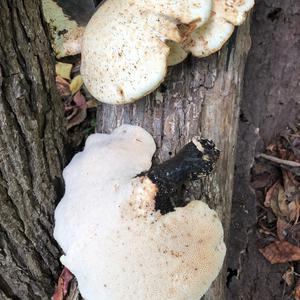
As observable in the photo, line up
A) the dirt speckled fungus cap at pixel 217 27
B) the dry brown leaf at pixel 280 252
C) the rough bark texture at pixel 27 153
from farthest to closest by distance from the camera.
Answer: the dry brown leaf at pixel 280 252 → the dirt speckled fungus cap at pixel 217 27 → the rough bark texture at pixel 27 153

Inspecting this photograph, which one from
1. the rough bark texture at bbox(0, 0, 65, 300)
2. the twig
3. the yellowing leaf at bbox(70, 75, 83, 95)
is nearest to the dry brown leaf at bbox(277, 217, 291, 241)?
the twig

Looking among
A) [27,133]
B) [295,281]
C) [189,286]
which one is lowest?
[295,281]

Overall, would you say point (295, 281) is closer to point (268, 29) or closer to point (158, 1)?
point (268, 29)

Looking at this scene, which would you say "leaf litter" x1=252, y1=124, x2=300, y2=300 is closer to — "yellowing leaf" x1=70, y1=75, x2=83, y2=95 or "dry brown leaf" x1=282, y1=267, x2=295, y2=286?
"dry brown leaf" x1=282, y1=267, x2=295, y2=286

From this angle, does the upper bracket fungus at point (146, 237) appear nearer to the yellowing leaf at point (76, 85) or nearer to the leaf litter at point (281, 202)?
the leaf litter at point (281, 202)

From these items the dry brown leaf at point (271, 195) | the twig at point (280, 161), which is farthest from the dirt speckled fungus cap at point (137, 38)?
the dry brown leaf at point (271, 195)

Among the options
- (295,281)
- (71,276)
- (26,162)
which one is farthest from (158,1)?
(295,281)
